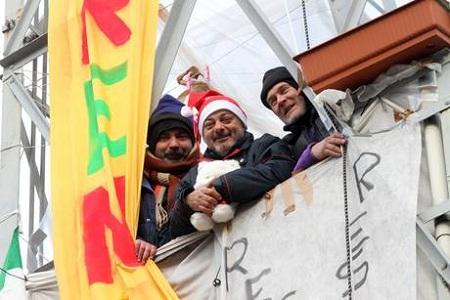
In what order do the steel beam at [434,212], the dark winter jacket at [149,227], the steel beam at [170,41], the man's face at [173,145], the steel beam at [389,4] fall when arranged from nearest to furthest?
the steel beam at [434,212], the dark winter jacket at [149,227], the steel beam at [170,41], the man's face at [173,145], the steel beam at [389,4]

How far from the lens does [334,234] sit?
5.34m

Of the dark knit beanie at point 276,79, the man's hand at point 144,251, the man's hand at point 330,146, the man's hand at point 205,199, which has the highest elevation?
the dark knit beanie at point 276,79

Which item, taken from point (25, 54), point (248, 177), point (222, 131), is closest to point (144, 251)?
point (248, 177)

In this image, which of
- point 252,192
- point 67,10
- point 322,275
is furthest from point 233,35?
point 322,275

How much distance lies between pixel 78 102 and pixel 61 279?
35.8 inches

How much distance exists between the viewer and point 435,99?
535cm

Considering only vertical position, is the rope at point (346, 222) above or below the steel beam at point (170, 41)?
below

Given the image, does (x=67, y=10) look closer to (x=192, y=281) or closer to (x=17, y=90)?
(x=17, y=90)

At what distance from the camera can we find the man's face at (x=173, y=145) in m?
6.61

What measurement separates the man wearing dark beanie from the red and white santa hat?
0.84 feet

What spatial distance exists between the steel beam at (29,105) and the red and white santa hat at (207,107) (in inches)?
28.4

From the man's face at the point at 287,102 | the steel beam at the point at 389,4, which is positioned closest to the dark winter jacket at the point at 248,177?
the man's face at the point at 287,102

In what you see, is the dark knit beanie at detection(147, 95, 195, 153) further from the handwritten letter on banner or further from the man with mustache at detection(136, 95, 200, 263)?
the handwritten letter on banner

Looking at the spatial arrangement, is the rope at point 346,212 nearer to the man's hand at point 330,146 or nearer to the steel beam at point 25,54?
the man's hand at point 330,146
